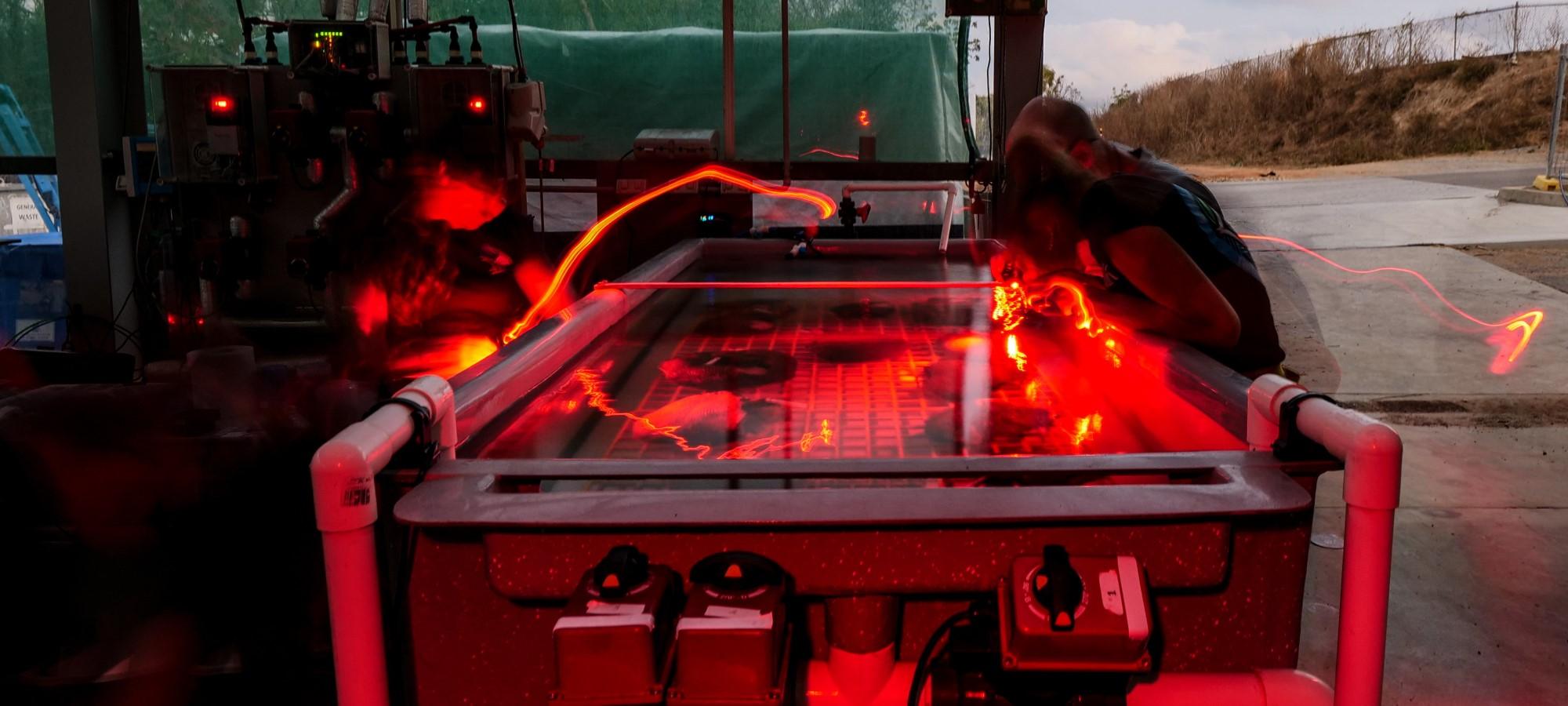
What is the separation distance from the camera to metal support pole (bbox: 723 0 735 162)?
17.6 ft

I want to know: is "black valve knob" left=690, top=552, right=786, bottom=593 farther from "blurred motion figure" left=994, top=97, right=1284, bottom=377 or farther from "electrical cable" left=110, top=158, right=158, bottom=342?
"electrical cable" left=110, top=158, right=158, bottom=342

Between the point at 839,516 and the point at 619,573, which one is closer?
the point at 619,573

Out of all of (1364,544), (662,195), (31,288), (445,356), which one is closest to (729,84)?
(662,195)

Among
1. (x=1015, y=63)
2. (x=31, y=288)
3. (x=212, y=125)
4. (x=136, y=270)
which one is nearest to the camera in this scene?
(x=212, y=125)

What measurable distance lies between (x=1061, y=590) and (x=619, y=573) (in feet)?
1.28

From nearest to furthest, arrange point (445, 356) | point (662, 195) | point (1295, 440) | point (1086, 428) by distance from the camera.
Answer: point (1295, 440)
point (1086, 428)
point (445, 356)
point (662, 195)

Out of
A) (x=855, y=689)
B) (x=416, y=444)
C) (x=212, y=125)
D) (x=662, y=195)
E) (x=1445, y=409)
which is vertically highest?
(x=212, y=125)

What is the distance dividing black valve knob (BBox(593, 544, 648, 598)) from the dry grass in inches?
493

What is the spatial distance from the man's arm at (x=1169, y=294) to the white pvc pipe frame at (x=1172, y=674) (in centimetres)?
90

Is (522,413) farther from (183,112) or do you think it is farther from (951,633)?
(183,112)

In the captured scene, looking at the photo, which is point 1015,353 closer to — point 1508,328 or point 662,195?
point 662,195

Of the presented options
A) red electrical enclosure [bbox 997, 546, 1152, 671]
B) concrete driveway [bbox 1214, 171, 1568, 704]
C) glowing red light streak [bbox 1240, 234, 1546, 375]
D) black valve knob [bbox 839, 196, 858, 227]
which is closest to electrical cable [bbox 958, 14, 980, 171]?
black valve knob [bbox 839, 196, 858, 227]

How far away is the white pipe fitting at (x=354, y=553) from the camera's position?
0.98 metres

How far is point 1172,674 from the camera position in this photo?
1099 mm
